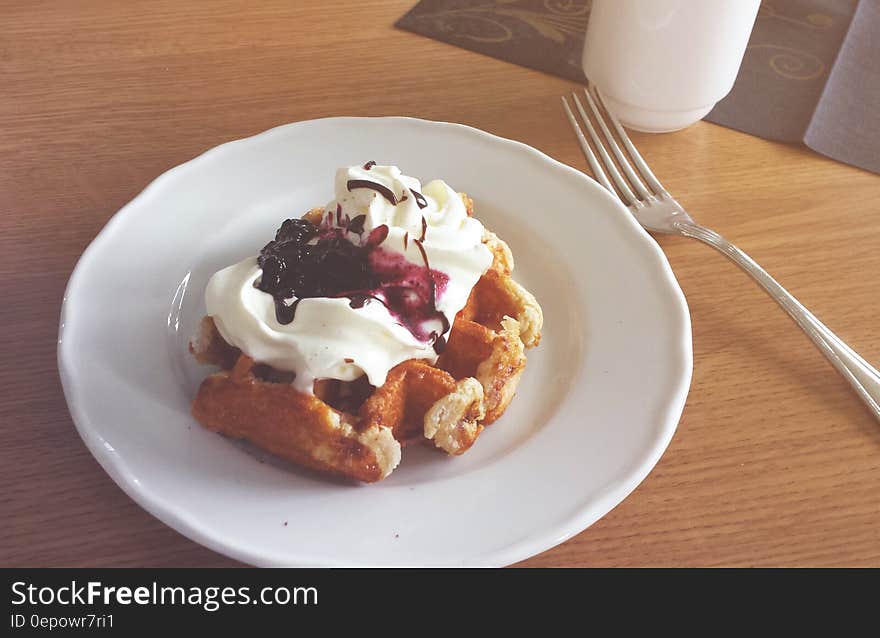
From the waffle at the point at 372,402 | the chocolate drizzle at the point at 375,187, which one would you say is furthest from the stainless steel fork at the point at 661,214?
the chocolate drizzle at the point at 375,187

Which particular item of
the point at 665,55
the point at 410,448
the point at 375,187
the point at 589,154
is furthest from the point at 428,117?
the point at 410,448

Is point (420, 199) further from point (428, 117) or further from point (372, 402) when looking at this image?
point (428, 117)

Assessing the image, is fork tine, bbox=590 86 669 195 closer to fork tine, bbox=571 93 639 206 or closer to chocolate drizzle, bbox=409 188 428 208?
fork tine, bbox=571 93 639 206

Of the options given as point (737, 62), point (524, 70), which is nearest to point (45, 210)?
point (524, 70)

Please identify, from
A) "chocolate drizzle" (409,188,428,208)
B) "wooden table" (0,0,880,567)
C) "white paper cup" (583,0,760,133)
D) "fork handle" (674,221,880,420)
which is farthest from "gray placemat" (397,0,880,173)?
"chocolate drizzle" (409,188,428,208)

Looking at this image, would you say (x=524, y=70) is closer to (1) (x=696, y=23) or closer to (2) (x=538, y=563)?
(1) (x=696, y=23)
